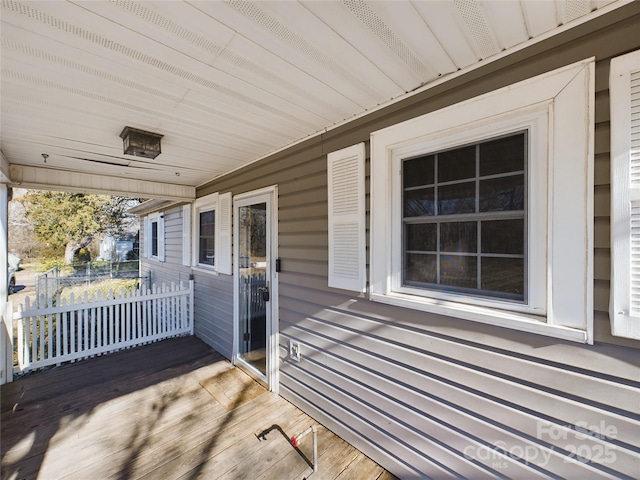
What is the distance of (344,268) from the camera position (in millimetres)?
2189

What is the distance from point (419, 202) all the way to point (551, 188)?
72cm

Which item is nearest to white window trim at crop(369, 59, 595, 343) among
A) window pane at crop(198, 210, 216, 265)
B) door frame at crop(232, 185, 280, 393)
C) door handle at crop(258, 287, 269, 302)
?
door frame at crop(232, 185, 280, 393)

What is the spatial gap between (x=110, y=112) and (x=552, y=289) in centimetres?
303

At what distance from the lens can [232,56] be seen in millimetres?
1413

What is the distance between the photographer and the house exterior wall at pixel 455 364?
3.78ft

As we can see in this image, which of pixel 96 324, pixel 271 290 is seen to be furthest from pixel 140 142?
pixel 96 324

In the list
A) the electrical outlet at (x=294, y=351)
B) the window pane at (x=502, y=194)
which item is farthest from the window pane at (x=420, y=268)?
the electrical outlet at (x=294, y=351)

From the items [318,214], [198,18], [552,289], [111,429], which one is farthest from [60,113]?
[552,289]

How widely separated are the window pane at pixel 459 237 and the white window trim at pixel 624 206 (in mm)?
580

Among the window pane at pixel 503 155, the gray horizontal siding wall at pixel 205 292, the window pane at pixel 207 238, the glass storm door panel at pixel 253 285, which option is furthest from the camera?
the window pane at pixel 207 238

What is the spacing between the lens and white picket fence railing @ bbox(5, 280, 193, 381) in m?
3.37

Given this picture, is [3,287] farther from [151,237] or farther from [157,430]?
[151,237]

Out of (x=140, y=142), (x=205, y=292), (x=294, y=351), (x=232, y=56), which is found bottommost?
(x=294, y=351)

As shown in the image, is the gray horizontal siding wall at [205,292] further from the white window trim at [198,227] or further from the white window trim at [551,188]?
the white window trim at [551,188]
